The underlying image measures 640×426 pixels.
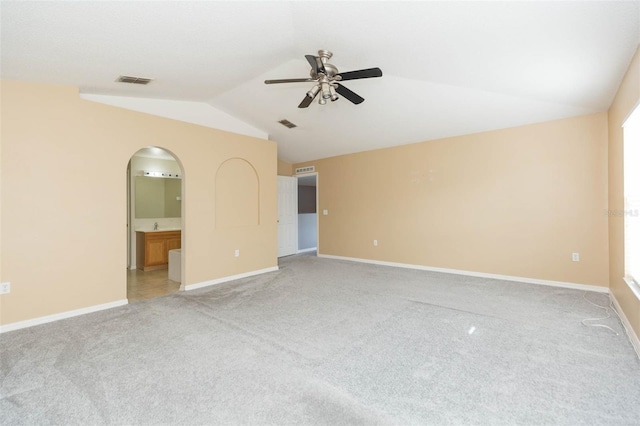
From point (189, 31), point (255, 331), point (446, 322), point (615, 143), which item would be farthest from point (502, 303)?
point (189, 31)

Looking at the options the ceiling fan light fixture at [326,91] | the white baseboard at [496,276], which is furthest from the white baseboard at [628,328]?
the ceiling fan light fixture at [326,91]

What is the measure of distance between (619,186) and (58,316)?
6456mm

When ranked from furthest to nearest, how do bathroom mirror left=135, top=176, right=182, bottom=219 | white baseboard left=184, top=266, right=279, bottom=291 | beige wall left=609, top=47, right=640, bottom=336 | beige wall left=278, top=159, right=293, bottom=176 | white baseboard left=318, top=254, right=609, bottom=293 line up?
beige wall left=278, top=159, right=293, bottom=176 < bathroom mirror left=135, top=176, right=182, bottom=219 < white baseboard left=184, top=266, right=279, bottom=291 < white baseboard left=318, top=254, right=609, bottom=293 < beige wall left=609, top=47, right=640, bottom=336

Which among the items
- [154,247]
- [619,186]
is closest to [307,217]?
[154,247]

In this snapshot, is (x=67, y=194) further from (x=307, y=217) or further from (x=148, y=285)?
(x=307, y=217)

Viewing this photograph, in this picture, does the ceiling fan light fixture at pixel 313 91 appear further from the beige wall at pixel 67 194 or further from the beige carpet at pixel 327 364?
the beige carpet at pixel 327 364

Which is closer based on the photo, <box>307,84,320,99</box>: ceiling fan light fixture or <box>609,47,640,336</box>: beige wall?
<box>609,47,640,336</box>: beige wall

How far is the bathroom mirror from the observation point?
6.02 m

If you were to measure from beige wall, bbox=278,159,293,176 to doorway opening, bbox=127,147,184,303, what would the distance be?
2460mm

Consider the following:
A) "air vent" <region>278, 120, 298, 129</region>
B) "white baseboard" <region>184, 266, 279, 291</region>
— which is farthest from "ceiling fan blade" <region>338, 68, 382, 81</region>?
"white baseboard" <region>184, 266, 279, 291</region>

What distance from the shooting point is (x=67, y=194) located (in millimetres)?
3336

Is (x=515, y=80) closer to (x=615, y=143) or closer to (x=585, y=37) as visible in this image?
(x=585, y=37)

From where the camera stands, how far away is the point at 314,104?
15.1ft

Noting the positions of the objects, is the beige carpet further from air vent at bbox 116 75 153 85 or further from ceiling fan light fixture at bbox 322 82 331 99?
air vent at bbox 116 75 153 85
